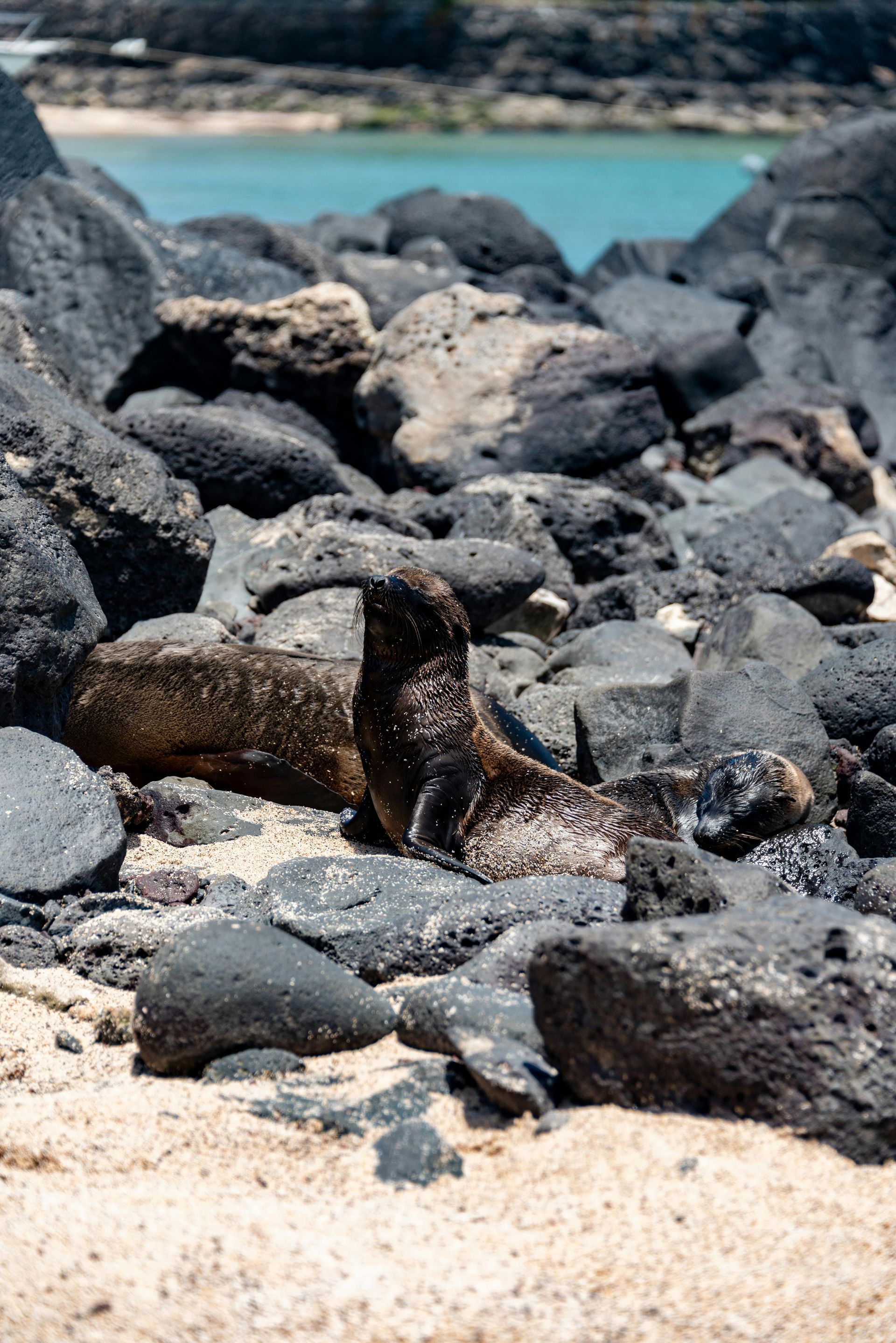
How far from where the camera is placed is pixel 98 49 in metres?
62.6

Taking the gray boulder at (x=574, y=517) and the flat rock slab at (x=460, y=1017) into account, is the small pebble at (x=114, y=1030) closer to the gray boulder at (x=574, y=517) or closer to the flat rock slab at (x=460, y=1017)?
the flat rock slab at (x=460, y=1017)

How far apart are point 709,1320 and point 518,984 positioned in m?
1.34

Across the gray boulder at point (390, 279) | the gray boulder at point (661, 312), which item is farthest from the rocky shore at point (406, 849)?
the gray boulder at point (390, 279)

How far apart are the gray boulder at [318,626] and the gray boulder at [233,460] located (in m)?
1.68

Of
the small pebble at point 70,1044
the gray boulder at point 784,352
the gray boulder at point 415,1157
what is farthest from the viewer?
the gray boulder at point 784,352

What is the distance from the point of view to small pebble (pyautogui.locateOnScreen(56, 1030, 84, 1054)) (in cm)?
350

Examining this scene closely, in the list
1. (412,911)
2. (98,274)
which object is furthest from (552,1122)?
(98,274)

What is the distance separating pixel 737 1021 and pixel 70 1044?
68.8 inches

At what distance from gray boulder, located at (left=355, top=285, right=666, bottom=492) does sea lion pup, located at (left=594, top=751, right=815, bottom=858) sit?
5.17 m

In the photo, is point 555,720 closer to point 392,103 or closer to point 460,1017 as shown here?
point 460,1017

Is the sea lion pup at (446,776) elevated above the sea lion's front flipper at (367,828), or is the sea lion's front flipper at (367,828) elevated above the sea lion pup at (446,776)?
the sea lion pup at (446,776)

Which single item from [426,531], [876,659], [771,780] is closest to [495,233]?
[426,531]

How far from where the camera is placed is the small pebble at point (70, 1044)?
3500 mm

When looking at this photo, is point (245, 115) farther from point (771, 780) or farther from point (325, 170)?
point (771, 780)
